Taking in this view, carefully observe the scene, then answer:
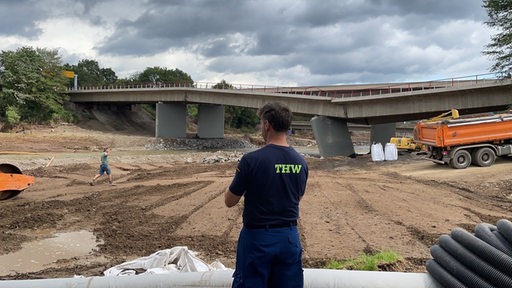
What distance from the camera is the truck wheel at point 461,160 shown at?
66.2 feet

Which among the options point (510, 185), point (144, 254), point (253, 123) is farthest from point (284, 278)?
point (253, 123)

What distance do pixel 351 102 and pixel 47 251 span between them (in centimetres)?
2962

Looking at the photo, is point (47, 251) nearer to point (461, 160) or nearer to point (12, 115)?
point (461, 160)

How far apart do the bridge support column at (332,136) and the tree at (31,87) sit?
3955 centimetres

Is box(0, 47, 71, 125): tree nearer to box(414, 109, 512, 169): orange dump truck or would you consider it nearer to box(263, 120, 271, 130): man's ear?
box(414, 109, 512, 169): orange dump truck

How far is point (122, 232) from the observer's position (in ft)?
33.3

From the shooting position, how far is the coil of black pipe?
3.59 meters

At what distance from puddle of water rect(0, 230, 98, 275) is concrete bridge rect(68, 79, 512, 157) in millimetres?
24821

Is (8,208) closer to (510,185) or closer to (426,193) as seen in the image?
(426,193)

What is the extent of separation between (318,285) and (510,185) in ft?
50.1

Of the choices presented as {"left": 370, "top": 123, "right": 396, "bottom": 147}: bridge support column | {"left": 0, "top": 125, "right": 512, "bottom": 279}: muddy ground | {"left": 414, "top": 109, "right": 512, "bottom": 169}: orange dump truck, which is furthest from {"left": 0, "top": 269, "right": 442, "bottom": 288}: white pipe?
{"left": 370, "top": 123, "right": 396, "bottom": 147}: bridge support column

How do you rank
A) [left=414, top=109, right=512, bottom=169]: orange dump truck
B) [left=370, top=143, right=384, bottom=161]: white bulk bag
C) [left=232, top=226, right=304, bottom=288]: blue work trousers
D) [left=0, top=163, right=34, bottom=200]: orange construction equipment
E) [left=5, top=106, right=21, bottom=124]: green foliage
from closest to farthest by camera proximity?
[left=232, top=226, right=304, bottom=288]: blue work trousers, [left=0, top=163, right=34, bottom=200]: orange construction equipment, [left=414, top=109, right=512, bottom=169]: orange dump truck, [left=370, top=143, right=384, bottom=161]: white bulk bag, [left=5, top=106, right=21, bottom=124]: green foliage

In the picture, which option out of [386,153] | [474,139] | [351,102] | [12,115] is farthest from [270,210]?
[12,115]

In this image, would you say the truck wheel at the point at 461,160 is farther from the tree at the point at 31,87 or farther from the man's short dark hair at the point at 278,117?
the tree at the point at 31,87
